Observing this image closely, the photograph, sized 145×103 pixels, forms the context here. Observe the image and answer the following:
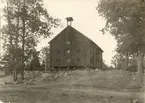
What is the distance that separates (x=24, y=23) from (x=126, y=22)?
1147cm

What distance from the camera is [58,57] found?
45062 millimetres

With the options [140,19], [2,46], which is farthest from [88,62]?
[140,19]

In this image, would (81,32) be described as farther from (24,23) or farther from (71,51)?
(71,51)

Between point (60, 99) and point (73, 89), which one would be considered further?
point (73, 89)

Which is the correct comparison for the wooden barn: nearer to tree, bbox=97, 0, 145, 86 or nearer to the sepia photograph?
the sepia photograph

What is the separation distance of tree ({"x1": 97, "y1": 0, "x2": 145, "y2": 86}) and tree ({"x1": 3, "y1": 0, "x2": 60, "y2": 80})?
6.39 meters

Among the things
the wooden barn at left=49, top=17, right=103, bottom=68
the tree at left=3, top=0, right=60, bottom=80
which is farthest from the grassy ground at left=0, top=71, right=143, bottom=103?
the wooden barn at left=49, top=17, right=103, bottom=68

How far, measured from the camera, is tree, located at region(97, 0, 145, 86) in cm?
2342

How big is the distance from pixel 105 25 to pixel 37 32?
879cm

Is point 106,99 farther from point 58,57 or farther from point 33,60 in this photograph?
point 58,57

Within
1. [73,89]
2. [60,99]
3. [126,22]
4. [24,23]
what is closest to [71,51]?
[24,23]

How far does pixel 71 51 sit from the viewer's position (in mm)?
46719

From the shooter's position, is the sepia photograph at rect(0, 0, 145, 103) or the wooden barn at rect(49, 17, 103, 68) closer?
the sepia photograph at rect(0, 0, 145, 103)

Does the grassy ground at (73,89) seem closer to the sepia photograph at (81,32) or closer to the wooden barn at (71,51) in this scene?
the sepia photograph at (81,32)
